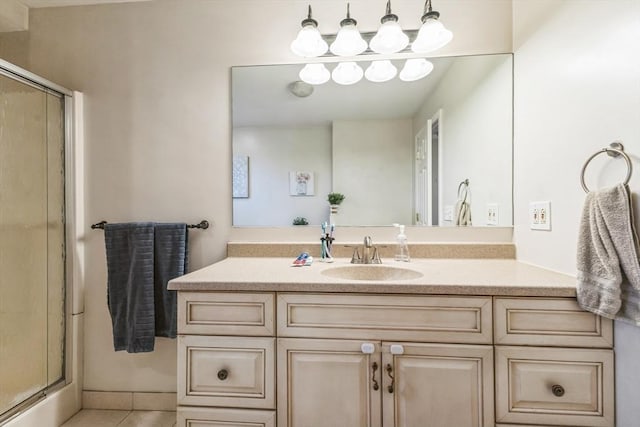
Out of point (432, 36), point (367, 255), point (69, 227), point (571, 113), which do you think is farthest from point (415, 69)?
point (69, 227)

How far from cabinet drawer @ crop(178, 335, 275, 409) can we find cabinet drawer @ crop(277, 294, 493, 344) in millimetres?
125

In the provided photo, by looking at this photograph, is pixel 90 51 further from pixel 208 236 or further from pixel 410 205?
pixel 410 205

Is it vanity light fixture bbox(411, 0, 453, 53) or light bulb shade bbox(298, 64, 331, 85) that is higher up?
vanity light fixture bbox(411, 0, 453, 53)

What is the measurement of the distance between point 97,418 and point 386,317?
62.7 inches

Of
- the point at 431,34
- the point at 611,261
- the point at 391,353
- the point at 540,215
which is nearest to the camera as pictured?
the point at 611,261

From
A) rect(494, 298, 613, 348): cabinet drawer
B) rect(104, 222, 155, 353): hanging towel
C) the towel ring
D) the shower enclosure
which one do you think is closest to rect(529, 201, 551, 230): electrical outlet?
the towel ring

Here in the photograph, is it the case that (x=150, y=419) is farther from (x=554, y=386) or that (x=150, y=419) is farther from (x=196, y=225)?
(x=554, y=386)

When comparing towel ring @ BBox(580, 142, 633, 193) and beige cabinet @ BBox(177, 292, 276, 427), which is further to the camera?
beige cabinet @ BBox(177, 292, 276, 427)

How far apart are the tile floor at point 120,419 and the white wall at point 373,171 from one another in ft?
4.34

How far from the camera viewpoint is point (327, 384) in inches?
38.6

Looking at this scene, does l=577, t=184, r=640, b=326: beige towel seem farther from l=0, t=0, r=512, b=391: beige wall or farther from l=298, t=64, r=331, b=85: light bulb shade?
l=0, t=0, r=512, b=391: beige wall

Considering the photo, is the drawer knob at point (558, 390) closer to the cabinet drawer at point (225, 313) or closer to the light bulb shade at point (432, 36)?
the cabinet drawer at point (225, 313)

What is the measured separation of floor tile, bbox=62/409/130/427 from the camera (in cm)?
145

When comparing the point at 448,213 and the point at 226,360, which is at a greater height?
the point at 448,213
